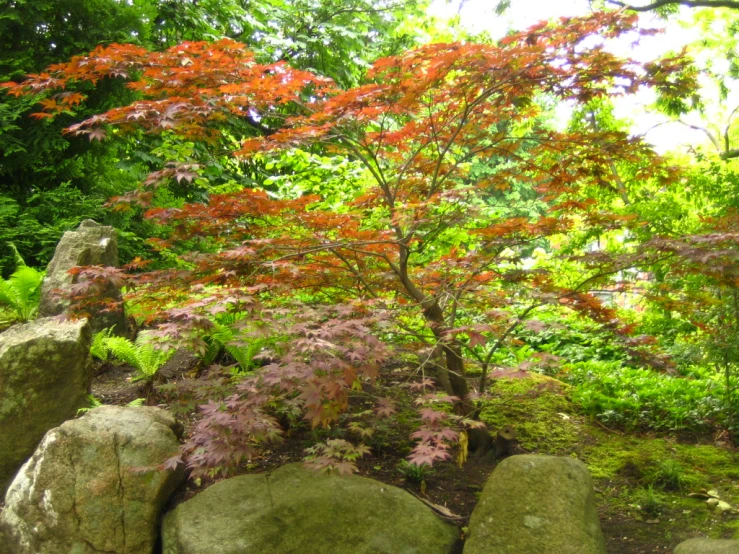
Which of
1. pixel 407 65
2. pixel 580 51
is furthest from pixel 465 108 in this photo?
pixel 580 51

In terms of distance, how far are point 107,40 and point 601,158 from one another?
6.65 meters

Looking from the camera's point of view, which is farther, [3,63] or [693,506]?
[3,63]

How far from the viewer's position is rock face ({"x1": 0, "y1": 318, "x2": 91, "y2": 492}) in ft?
11.5

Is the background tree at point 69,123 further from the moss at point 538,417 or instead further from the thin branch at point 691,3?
the thin branch at point 691,3

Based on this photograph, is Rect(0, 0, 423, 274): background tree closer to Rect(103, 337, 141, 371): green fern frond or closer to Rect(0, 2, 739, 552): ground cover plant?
Rect(103, 337, 141, 371): green fern frond

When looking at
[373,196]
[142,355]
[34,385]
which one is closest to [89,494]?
[34,385]

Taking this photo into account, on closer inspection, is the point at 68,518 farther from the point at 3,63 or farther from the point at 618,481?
the point at 3,63

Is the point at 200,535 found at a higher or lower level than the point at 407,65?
lower

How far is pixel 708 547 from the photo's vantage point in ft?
7.66

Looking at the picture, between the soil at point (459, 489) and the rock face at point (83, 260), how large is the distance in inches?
73.4

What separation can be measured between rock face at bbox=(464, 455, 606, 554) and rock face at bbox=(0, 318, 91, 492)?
112 inches

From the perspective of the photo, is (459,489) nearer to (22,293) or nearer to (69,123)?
(22,293)

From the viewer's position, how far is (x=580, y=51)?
2.91m

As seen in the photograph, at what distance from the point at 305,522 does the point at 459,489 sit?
99 cm
